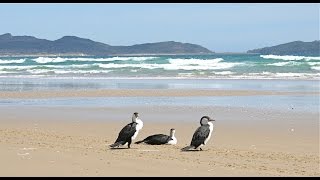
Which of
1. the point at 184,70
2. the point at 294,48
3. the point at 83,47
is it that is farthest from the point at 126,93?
the point at 83,47

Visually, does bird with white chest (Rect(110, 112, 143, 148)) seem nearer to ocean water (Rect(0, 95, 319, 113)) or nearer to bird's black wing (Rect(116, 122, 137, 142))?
bird's black wing (Rect(116, 122, 137, 142))

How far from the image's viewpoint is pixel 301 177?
750 centimetres

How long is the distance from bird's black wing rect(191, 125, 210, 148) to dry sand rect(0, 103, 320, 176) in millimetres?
205

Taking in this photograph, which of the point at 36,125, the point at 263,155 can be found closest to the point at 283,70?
the point at 36,125

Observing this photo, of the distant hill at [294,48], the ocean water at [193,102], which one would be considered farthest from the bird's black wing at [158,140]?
the distant hill at [294,48]

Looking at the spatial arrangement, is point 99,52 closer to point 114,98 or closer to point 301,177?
point 114,98

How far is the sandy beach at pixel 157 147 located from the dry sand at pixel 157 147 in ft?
0.04

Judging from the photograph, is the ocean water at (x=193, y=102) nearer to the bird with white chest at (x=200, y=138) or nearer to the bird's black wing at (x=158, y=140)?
the bird's black wing at (x=158, y=140)

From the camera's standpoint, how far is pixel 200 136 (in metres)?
10.1

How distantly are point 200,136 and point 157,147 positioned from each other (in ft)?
2.90

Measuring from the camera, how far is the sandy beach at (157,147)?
8.00 m

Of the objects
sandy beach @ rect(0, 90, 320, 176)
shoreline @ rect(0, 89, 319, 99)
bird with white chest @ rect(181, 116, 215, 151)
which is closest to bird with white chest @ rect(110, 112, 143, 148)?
sandy beach @ rect(0, 90, 320, 176)

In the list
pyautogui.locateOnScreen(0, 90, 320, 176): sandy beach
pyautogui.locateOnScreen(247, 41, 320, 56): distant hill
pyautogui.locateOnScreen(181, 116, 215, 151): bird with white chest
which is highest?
pyautogui.locateOnScreen(247, 41, 320, 56): distant hill

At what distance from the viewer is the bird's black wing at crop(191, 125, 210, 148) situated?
10031mm
